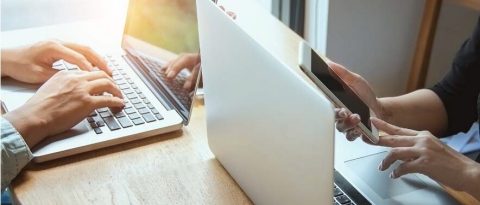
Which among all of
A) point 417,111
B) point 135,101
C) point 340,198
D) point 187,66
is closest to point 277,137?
point 340,198

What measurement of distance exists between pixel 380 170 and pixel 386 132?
0.06 metres

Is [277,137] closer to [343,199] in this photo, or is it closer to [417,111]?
[343,199]

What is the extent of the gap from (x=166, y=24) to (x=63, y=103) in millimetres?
232

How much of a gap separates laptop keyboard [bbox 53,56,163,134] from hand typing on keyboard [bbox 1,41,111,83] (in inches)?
3.2

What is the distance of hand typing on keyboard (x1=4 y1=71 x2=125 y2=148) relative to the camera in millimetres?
810

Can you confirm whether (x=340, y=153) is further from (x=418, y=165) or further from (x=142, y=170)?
(x=142, y=170)

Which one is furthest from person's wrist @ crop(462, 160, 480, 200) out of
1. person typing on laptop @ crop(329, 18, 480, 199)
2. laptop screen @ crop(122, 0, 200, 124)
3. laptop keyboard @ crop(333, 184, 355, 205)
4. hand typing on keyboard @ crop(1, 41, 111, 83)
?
hand typing on keyboard @ crop(1, 41, 111, 83)

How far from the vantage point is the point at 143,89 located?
98cm

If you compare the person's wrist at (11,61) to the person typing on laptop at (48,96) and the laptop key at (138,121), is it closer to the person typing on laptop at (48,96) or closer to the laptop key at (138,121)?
the person typing on laptop at (48,96)

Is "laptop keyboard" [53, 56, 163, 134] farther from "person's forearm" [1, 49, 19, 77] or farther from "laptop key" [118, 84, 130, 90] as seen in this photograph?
"person's forearm" [1, 49, 19, 77]

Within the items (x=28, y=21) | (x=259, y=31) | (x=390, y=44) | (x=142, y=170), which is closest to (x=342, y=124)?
(x=142, y=170)

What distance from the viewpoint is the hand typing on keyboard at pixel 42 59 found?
100 centimetres

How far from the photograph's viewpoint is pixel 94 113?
909mm

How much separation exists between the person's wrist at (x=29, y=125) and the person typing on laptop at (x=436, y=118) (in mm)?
465
